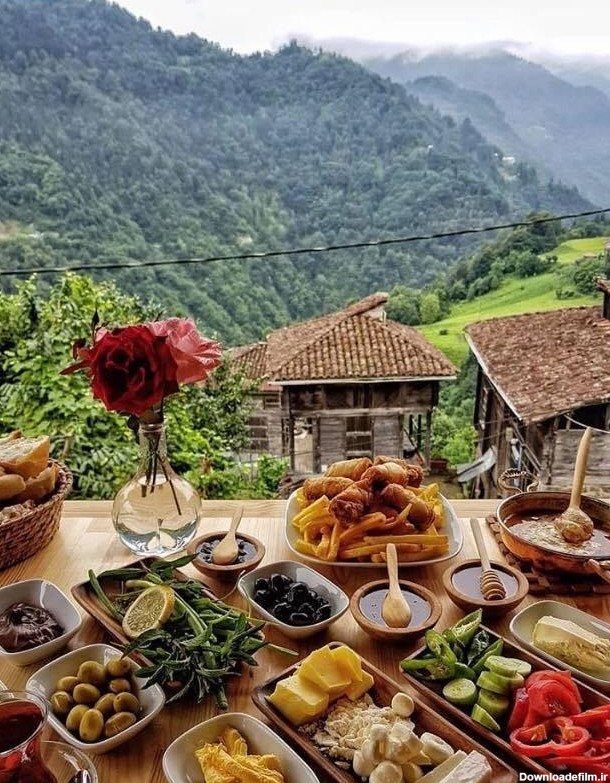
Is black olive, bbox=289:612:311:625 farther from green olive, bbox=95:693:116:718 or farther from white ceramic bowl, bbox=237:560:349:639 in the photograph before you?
green olive, bbox=95:693:116:718

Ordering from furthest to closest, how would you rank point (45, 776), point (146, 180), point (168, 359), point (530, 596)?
point (146, 180)
point (530, 596)
point (168, 359)
point (45, 776)

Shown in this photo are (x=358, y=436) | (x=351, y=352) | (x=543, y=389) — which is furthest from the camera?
(x=351, y=352)

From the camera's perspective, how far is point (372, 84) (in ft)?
40.3

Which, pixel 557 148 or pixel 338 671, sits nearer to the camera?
pixel 338 671

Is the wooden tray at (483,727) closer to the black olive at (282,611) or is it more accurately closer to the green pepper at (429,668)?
the green pepper at (429,668)

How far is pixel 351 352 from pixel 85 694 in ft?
19.2

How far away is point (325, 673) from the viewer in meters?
0.84

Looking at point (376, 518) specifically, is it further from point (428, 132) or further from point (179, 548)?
point (428, 132)

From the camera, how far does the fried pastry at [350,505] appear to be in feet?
4.10

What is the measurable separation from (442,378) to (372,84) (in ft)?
28.2

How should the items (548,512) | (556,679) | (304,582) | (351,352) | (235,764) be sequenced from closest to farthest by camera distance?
(235,764) → (556,679) → (304,582) → (548,512) → (351,352)

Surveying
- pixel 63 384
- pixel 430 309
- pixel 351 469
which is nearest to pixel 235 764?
pixel 351 469

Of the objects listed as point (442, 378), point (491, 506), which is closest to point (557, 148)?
point (442, 378)

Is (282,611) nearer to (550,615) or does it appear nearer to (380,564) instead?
(380,564)
